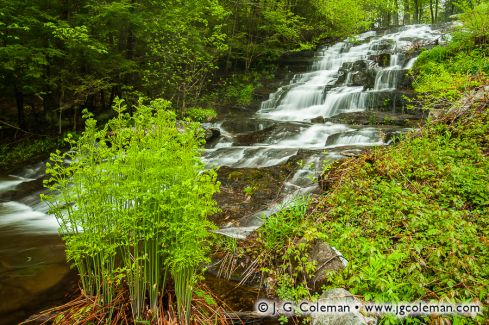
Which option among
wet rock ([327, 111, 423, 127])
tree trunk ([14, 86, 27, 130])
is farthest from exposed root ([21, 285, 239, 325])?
tree trunk ([14, 86, 27, 130])

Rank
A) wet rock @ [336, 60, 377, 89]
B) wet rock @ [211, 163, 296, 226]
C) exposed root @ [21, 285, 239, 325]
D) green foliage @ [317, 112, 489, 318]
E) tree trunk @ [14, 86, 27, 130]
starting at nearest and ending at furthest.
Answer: exposed root @ [21, 285, 239, 325], green foliage @ [317, 112, 489, 318], wet rock @ [211, 163, 296, 226], tree trunk @ [14, 86, 27, 130], wet rock @ [336, 60, 377, 89]

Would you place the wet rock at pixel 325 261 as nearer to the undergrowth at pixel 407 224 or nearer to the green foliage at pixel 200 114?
the undergrowth at pixel 407 224

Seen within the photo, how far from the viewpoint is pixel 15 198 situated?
31.1 ft

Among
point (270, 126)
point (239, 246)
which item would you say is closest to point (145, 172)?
point (239, 246)

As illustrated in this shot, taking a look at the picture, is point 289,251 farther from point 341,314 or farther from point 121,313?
point 121,313

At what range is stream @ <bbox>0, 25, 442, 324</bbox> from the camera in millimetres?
5023

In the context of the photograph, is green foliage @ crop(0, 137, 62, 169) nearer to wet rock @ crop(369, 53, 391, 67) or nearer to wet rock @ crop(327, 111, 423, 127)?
wet rock @ crop(327, 111, 423, 127)

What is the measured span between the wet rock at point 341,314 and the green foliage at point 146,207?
140cm

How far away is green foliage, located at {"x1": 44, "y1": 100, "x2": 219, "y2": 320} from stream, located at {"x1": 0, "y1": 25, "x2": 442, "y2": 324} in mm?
1953

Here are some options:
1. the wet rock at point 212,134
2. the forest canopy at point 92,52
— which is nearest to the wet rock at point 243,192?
the wet rock at point 212,134

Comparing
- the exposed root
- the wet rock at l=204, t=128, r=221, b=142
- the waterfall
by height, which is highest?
the waterfall

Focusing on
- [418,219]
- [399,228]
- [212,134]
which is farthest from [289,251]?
[212,134]

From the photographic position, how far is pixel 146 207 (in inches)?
101

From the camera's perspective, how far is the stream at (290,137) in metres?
5.02
